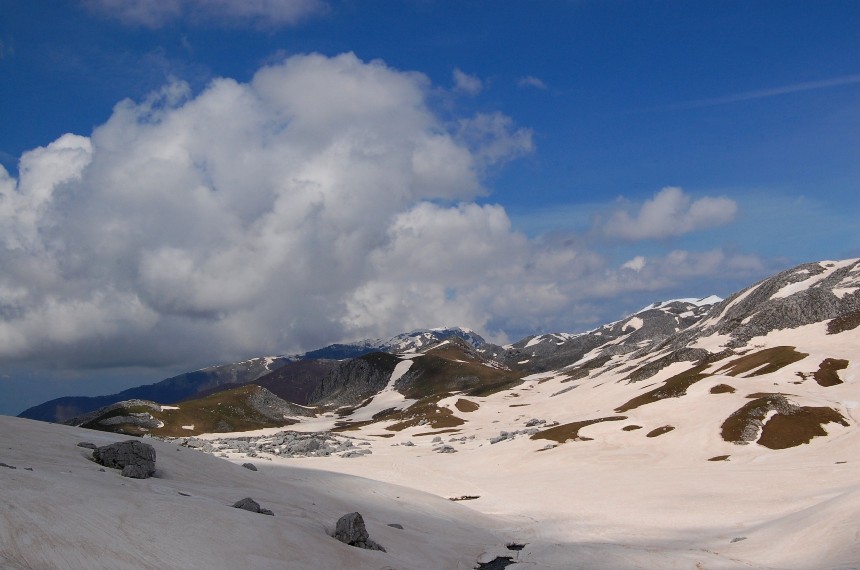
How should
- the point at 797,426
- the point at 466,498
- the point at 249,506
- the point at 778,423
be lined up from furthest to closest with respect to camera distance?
the point at 778,423, the point at 797,426, the point at 466,498, the point at 249,506

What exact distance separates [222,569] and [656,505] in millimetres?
38599

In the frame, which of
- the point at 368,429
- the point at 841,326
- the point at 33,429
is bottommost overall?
the point at 368,429

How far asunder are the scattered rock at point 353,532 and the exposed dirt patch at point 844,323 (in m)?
112

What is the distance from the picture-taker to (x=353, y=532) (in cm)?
2462

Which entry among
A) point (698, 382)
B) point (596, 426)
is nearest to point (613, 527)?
point (596, 426)

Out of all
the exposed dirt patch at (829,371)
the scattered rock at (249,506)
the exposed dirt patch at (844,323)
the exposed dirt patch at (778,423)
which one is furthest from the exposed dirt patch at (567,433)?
the scattered rock at (249,506)

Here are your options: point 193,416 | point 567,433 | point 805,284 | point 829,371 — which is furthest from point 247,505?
point 805,284

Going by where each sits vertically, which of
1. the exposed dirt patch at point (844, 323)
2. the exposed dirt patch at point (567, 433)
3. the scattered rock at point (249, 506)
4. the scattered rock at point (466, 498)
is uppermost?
the exposed dirt patch at point (844, 323)

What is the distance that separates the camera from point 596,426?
82.9 meters

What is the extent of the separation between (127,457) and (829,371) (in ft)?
305

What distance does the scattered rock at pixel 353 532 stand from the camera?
80.3ft

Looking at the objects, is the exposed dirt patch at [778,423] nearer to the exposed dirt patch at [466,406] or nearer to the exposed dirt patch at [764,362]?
the exposed dirt patch at [764,362]

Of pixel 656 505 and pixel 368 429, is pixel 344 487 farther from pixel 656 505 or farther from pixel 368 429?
pixel 368 429

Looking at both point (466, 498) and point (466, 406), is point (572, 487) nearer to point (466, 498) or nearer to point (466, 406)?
point (466, 498)
